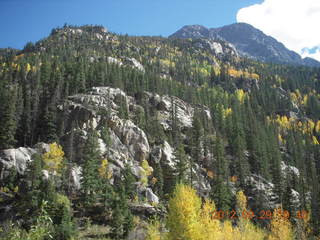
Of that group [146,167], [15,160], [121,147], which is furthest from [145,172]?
[15,160]

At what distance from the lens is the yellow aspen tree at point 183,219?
28.4 metres


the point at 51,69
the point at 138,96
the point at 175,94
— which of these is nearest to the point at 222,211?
the point at 138,96

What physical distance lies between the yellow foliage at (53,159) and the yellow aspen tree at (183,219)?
137 feet

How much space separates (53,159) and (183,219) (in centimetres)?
4555

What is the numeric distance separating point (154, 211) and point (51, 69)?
295 feet

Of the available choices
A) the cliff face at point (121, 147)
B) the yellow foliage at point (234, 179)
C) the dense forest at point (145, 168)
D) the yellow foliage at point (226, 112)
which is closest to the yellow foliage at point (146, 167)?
the dense forest at point (145, 168)

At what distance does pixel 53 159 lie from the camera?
215ft

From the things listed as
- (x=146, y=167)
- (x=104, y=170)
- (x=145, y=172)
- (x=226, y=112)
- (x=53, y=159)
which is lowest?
(x=145, y=172)

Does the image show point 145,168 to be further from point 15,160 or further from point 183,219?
→ point 183,219

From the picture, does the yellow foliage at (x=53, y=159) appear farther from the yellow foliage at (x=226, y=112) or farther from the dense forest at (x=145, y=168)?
the yellow foliage at (x=226, y=112)

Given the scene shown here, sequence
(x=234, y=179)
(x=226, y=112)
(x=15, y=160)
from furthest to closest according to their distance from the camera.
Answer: (x=226, y=112), (x=234, y=179), (x=15, y=160)

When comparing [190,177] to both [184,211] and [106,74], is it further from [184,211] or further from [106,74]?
[106,74]
